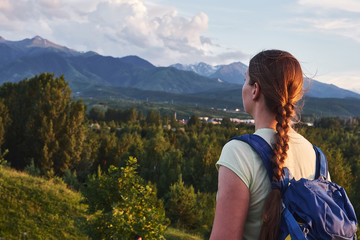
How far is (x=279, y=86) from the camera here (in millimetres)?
1931

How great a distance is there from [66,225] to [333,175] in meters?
27.3

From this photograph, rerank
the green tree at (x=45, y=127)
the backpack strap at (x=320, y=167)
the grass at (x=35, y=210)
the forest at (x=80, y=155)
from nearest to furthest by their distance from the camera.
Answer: the backpack strap at (x=320, y=167) < the grass at (x=35, y=210) < the forest at (x=80, y=155) < the green tree at (x=45, y=127)

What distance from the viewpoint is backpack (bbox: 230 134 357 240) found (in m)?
1.67

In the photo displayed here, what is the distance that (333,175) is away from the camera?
3195 centimetres

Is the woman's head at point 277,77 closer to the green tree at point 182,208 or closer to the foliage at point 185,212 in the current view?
the foliage at point 185,212

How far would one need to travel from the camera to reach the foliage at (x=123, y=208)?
7.92 metres

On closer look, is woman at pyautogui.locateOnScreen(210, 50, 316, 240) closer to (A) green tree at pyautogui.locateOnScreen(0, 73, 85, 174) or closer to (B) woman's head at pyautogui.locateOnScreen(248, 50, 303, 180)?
(B) woman's head at pyautogui.locateOnScreen(248, 50, 303, 180)

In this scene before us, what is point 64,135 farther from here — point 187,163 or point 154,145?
point 187,163

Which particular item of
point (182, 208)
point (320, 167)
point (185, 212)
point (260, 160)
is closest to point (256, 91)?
point (260, 160)

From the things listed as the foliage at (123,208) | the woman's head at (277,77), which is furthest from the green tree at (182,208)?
the woman's head at (277,77)

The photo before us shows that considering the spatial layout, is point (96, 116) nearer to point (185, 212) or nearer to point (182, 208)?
point (185, 212)

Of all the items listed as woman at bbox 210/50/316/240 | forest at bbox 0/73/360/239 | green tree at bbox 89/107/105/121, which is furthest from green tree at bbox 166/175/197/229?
green tree at bbox 89/107/105/121

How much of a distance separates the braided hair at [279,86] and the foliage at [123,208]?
21.3 feet

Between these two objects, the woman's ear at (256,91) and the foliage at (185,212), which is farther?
the foliage at (185,212)
